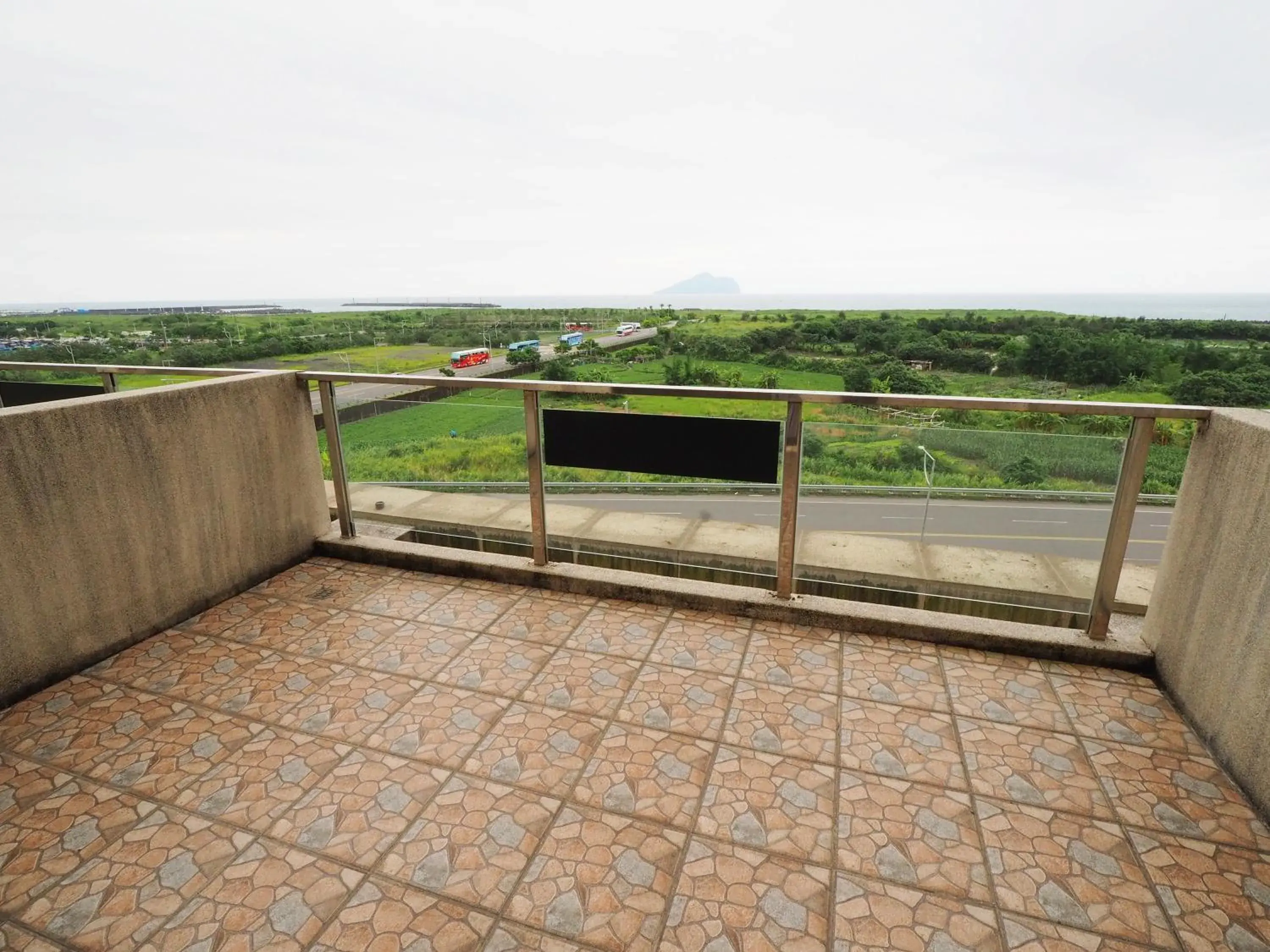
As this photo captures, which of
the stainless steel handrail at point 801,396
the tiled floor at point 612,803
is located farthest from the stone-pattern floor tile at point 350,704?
the stainless steel handrail at point 801,396

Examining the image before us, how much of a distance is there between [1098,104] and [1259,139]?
220 centimetres

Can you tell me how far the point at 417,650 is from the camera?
280cm

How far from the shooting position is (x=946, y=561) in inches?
115

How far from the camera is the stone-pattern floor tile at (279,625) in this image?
288cm

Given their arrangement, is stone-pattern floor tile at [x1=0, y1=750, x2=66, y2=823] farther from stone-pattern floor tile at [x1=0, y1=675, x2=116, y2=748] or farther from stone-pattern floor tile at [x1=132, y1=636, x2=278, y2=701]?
→ stone-pattern floor tile at [x1=132, y1=636, x2=278, y2=701]

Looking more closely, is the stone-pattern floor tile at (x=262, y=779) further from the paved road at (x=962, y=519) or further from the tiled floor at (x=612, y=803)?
the paved road at (x=962, y=519)

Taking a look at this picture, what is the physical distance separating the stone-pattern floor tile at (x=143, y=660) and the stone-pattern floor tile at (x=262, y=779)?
834 mm

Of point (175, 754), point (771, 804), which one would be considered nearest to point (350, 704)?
point (175, 754)

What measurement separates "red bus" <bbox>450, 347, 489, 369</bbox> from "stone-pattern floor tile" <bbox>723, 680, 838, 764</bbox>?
27222mm

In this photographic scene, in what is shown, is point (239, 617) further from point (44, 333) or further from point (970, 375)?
point (970, 375)

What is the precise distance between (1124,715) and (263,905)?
3.11 metres

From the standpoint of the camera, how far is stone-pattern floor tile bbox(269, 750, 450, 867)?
172cm

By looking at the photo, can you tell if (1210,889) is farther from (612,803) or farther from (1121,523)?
(612,803)

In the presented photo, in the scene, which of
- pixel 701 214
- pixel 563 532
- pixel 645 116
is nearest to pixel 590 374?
pixel 645 116
